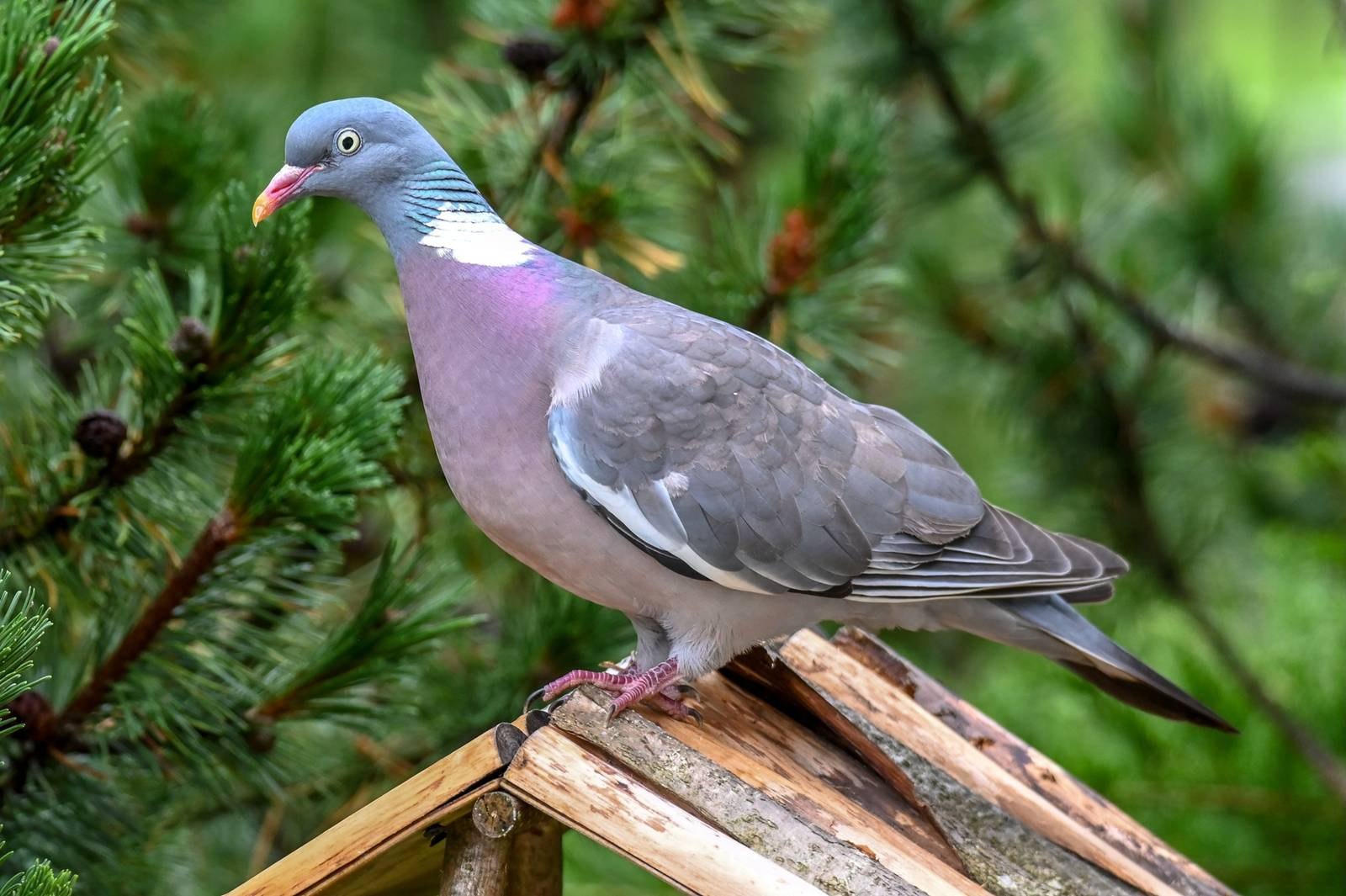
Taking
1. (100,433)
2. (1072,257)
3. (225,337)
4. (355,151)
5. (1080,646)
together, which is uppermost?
(1072,257)

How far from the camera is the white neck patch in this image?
90.5 inches

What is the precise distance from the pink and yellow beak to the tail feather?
1.32 meters

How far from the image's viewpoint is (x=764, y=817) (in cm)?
188

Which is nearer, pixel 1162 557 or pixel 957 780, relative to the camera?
pixel 957 780

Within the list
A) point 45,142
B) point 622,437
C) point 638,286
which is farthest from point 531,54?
point 45,142

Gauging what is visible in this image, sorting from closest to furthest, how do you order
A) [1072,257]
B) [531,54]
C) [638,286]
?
1. [531,54]
2. [638,286]
3. [1072,257]

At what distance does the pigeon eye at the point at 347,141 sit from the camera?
228 centimetres

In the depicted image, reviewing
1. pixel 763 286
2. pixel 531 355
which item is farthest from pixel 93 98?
pixel 763 286

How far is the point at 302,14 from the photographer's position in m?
6.28

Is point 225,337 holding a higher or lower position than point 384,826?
higher

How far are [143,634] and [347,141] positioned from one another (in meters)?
0.80

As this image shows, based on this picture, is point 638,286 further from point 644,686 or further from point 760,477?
point 644,686

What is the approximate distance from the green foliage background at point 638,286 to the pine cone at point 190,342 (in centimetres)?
2

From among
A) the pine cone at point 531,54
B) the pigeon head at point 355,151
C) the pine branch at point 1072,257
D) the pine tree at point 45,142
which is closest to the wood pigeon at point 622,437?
the pigeon head at point 355,151
